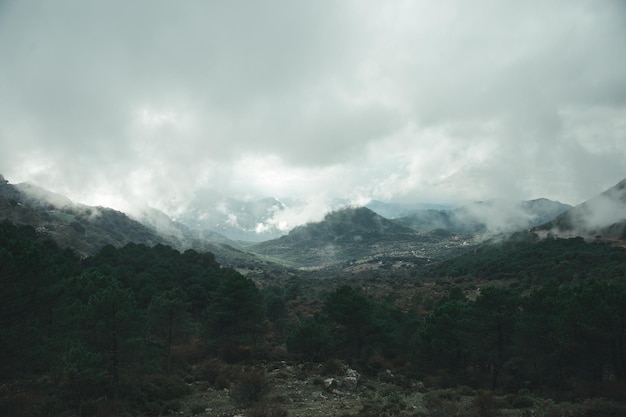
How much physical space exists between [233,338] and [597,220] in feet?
667

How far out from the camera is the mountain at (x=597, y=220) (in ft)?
502

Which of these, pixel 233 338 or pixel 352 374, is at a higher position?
pixel 233 338

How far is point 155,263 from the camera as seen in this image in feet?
225

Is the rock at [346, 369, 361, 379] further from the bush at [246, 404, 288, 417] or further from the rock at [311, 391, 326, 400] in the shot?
the bush at [246, 404, 288, 417]

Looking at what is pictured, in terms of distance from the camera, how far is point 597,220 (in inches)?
6698

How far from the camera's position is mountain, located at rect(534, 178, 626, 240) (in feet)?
502

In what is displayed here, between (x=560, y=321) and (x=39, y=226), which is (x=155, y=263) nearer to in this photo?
(x=560, y=321)

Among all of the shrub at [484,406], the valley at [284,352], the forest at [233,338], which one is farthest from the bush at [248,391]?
the shrub at [484,406]

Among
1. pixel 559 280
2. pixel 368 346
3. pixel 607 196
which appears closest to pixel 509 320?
pixel 368 346

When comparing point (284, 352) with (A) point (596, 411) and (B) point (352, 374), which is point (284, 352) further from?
(A) point (596, 411)

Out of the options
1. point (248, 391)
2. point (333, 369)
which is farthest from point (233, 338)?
point (248, 391)

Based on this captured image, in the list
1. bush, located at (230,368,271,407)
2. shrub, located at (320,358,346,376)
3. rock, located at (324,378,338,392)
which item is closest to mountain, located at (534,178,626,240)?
shrub, located at (320,358,346,376)

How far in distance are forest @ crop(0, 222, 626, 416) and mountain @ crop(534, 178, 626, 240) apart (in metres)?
149

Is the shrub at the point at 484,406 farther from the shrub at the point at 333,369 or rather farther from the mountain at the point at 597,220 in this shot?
the mountain at the point at 597,220
